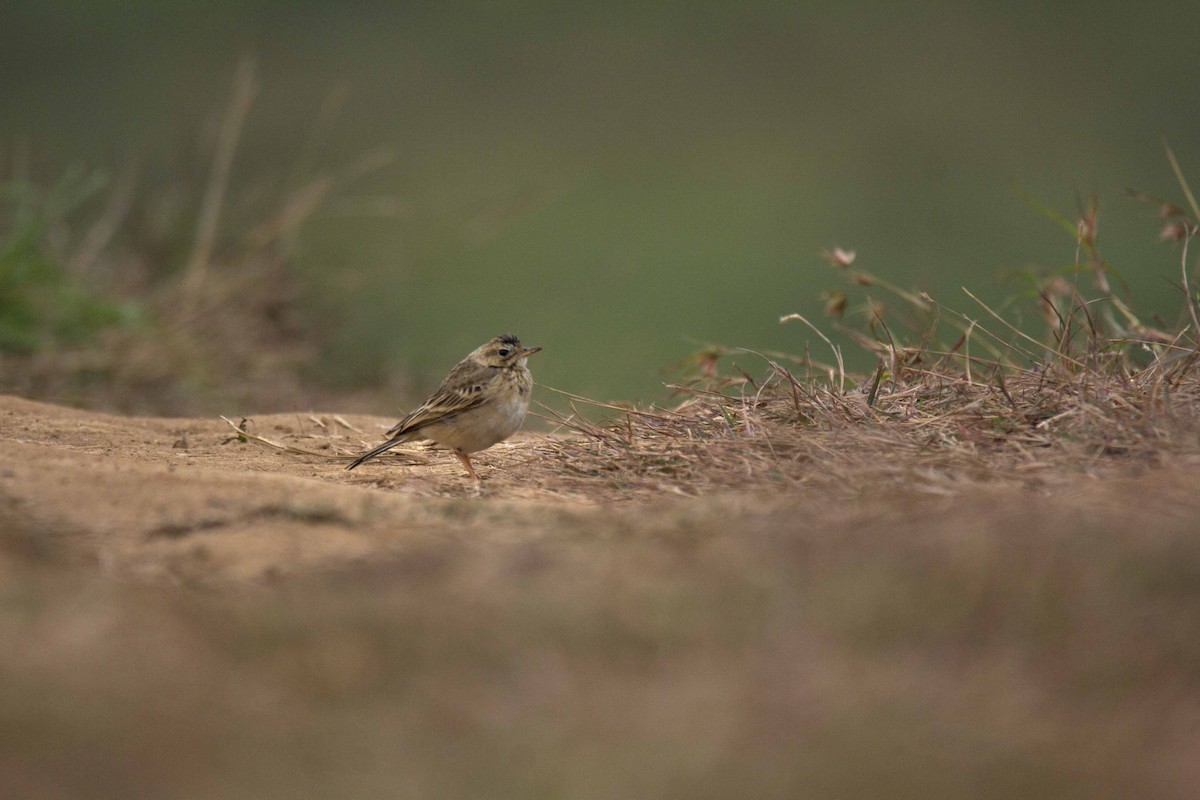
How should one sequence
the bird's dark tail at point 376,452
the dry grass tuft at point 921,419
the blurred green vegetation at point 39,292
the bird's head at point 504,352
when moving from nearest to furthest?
the dry grass tuft at point 921,419, the bird's dark tail at point 376,452, the bird's head at point 504,352, the blurred green vegetation at point 39,292

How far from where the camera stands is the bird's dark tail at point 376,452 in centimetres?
407

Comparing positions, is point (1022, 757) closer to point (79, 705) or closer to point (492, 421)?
point (79, 705)

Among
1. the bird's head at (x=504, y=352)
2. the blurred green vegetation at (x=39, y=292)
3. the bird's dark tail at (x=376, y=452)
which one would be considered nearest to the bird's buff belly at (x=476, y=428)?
the bird's dark tail at (x=376, y=452)

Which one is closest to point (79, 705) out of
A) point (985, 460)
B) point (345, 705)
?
point (345, 705)

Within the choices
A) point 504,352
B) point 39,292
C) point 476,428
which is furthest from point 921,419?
point 39,292

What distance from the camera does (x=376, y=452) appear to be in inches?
162

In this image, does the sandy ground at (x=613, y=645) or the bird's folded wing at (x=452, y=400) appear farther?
the bird's folded wing at (x=452, y=400)

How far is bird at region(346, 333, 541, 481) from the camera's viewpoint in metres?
4.12

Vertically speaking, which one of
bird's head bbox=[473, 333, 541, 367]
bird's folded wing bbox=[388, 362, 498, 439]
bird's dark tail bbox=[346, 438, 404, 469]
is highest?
bird's head bbox=[473, 333, 541, 367]

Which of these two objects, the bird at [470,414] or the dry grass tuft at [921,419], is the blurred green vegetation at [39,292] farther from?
the dry grass tuft at [921,419]

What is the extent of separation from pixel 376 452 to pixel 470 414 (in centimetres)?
34

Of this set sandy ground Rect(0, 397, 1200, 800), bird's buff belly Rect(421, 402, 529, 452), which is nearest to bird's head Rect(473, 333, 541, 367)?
bird's buff belly Rect(421, 402, 529, 452)

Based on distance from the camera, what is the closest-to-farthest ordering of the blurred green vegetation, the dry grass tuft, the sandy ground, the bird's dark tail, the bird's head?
the sandy ground < the dry grass tuft < the bird's dark tail < the bird's head < the blurred green vegetation

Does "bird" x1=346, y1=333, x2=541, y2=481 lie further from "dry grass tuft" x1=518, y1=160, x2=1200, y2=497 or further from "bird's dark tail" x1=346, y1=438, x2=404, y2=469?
"dry grass tuft" x1=518, y1=160, x2=1200, y2=497
